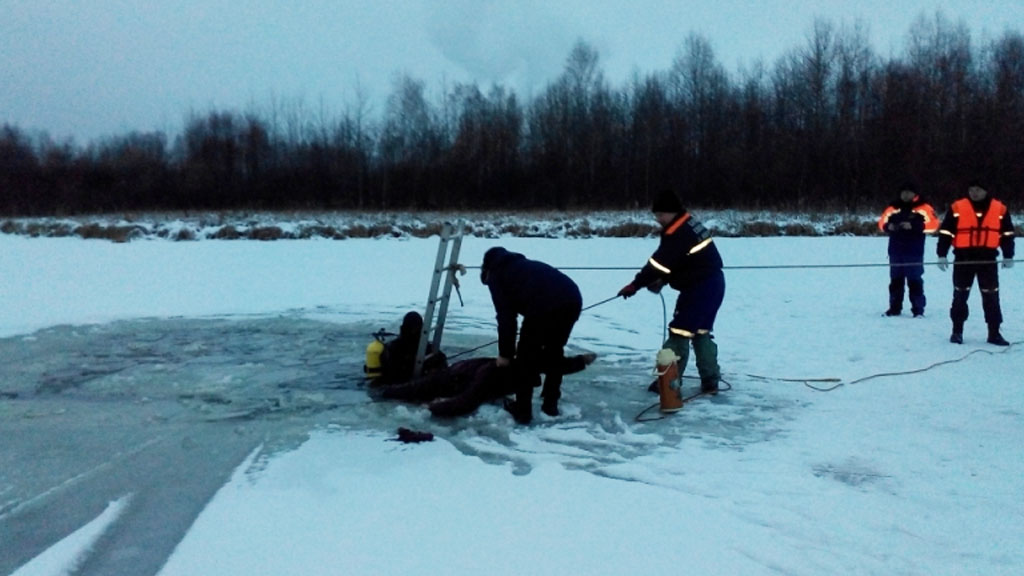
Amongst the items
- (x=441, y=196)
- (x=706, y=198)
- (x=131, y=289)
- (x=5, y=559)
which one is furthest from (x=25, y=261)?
(x=706, y=198)

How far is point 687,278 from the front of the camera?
6.32 metres

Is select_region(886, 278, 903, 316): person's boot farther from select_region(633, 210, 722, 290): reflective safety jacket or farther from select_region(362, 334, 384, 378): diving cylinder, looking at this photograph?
select_region(362, 334, 384, 378): diving cylinder

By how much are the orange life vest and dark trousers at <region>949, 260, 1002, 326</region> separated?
0.23 metres

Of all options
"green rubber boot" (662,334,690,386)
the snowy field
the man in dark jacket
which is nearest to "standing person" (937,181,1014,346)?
the snowy field

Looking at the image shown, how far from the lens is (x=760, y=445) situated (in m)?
5.12

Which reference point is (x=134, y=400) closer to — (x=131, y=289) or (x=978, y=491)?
(x=978, y=491)

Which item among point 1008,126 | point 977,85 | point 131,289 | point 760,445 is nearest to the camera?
point 760,445

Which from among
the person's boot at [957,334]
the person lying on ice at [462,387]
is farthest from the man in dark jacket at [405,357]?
the person's boot at [957,334]

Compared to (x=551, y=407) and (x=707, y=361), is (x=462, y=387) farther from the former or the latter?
(x=707, y=361)

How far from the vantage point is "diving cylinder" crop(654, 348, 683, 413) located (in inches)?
229

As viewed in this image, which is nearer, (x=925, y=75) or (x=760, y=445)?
(x=760, y=445)

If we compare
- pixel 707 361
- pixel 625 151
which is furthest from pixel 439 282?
pixel 625 151

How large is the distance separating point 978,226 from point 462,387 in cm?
560

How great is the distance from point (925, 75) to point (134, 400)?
39.1 m
